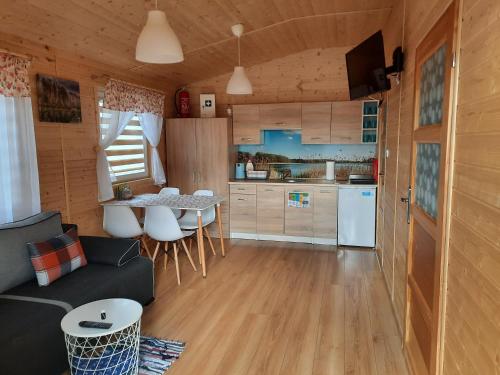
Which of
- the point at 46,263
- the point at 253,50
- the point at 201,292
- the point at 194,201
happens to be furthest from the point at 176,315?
the point at 253,50

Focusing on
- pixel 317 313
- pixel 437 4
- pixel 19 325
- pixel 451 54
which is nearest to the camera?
pixel 451 54

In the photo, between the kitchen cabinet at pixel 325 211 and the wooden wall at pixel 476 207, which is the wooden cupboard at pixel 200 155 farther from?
the wooden wall at pixel 476 207

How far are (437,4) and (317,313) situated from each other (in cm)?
241

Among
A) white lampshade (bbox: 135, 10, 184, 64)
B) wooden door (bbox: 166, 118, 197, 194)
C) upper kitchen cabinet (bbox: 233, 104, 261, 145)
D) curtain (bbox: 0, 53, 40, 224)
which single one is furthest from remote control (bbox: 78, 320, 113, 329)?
upper kitchen cabinet (bbox: 233, 104, 261, 145)

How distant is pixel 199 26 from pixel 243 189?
2354 millimetres

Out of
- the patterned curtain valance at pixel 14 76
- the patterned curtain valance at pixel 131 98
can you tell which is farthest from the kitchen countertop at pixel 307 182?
the patterned curtain valance at pixel 14 76

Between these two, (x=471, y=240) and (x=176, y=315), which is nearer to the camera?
(x=471, y=240)

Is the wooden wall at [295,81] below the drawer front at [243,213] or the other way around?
the other way around

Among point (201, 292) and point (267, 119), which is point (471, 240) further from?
point (267, 119)

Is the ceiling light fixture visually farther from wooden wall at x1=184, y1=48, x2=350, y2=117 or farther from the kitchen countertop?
wooden wall at x1=184, y1=48, x2=350, y2=117

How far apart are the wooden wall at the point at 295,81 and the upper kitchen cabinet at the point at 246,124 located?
32cm

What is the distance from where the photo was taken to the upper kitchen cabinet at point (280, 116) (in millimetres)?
5262

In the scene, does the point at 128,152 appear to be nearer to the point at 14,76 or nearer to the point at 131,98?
the point at 131,98

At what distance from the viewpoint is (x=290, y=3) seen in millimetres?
3510
